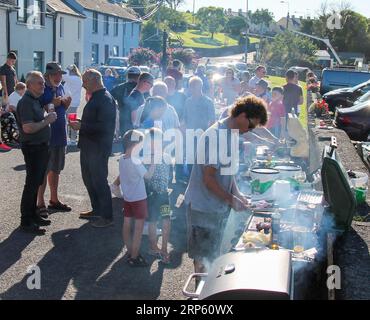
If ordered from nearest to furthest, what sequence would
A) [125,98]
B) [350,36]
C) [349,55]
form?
[125,98], [349,55], [350,36]

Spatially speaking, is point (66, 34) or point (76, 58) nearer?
point (66, 34)

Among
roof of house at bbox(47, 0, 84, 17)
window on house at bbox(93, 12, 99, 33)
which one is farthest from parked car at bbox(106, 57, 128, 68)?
window on house at bbox(93, 12, 99, 33)

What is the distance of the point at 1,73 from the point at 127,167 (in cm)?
920

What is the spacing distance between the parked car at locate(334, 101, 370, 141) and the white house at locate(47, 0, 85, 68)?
86.8 feet

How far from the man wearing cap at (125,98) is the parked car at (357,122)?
7.30 m

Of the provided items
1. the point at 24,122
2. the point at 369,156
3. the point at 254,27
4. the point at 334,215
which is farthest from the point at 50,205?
the point at 254,27

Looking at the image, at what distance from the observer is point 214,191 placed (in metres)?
4.22

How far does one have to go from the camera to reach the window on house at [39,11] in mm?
33591

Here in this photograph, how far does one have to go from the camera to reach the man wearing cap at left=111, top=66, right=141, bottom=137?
877 centimetres

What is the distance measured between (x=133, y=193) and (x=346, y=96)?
1753 cm

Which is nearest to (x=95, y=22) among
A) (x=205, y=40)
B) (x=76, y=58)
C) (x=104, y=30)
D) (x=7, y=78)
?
(x=104, y=30)

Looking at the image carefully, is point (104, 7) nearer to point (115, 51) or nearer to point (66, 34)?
point (115, 51)

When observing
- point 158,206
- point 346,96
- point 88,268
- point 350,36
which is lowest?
point 88,268

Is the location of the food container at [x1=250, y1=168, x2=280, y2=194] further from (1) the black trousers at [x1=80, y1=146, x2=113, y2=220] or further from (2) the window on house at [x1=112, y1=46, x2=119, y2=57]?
(2) the window on house at [x1=112, y1=46, x2=119, y2=57]
